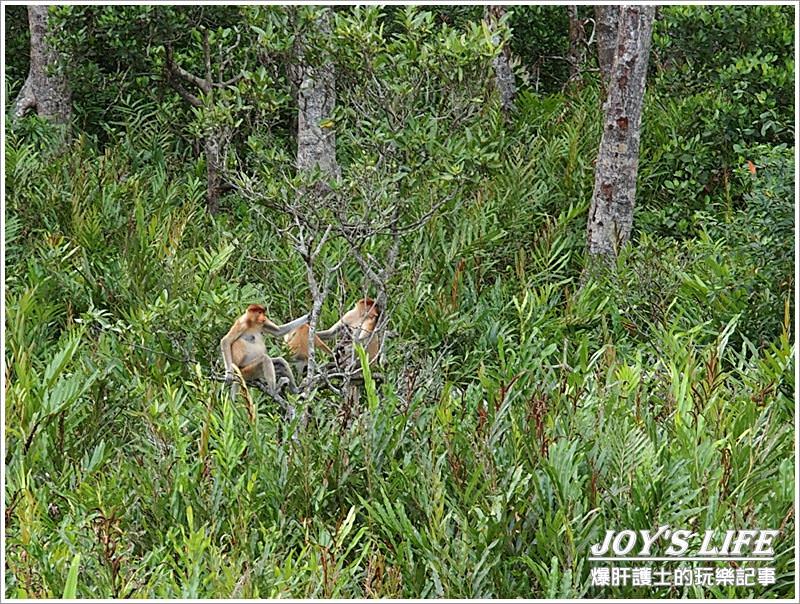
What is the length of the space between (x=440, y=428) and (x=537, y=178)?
4.17 m

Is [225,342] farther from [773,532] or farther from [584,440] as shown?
[773,532]

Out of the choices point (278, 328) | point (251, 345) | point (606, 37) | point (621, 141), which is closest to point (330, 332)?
point (278, 328)

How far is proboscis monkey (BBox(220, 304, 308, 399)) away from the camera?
4.90 metres

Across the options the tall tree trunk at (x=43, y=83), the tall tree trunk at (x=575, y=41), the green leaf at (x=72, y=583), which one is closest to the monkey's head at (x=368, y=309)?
the green leaf at (x=72, y=583)

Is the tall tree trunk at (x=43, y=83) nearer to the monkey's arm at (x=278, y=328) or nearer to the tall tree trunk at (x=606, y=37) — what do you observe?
the tall tree trunk at (x=606, y=37)

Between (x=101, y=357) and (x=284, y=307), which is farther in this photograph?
(x=284, y=307)

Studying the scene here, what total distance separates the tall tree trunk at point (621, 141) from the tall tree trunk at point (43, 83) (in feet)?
14.5

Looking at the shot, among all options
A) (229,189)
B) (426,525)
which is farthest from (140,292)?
(426,525)

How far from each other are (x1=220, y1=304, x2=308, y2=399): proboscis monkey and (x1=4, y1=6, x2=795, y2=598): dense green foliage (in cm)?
18

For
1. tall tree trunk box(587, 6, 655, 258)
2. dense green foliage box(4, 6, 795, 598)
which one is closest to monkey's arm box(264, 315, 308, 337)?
dense green foliage box(4, 6, 795, 598)

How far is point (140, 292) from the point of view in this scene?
647 cm

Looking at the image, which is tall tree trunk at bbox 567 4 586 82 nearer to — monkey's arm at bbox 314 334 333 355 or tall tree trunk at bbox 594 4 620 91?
tall tree trunk at bbox 594 4 620 91

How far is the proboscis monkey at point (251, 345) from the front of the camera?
4.90 m

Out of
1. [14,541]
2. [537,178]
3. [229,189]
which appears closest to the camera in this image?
[14,541]
